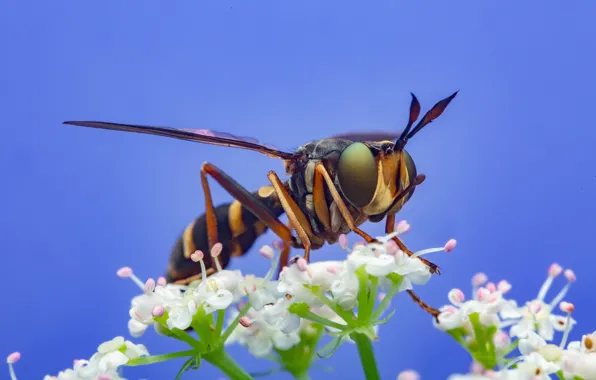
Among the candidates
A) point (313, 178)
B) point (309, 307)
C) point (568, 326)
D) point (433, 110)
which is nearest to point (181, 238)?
point (313, 178)

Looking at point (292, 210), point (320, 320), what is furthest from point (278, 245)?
point (320, 320)

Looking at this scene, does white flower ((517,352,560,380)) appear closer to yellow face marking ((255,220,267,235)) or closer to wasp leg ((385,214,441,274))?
wasp leg ((385,214,441,274))

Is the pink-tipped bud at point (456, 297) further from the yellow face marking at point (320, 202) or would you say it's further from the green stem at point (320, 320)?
the yellow face marking at point (320, 202)

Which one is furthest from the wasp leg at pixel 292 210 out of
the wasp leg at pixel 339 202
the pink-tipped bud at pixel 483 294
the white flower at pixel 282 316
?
the pink-tipped bud at pixel 483 294

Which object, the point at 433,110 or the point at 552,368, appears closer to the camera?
the point at 552,368

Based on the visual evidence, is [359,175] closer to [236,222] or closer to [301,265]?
[301,265]

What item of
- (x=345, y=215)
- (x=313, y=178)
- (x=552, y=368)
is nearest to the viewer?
(x=552, y=368)

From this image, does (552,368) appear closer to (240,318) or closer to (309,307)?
(309,307)

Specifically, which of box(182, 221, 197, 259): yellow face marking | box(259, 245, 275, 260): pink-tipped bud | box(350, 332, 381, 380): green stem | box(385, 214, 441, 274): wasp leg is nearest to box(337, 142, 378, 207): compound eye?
box(385, 214, 441, 274): wasp leg
